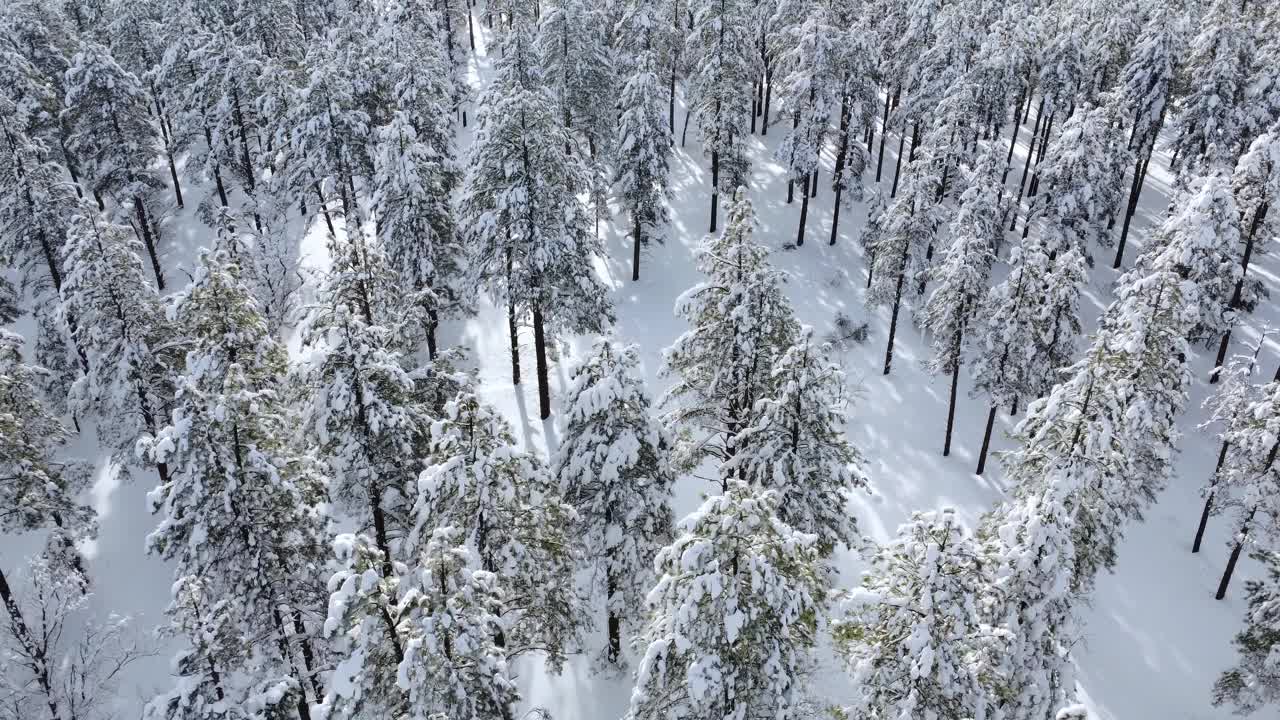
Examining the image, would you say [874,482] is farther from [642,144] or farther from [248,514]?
[248,514]

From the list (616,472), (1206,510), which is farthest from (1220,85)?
(616,472)

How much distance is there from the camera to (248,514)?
49.8ft

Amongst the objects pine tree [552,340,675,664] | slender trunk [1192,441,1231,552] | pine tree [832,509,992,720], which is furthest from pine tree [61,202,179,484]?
slender trunk [1192,441,1231,552]

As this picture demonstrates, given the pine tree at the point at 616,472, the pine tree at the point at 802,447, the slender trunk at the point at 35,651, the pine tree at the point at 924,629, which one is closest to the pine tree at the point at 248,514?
the pine tree at the point at 616,472

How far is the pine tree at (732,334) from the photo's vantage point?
1867 centimetres

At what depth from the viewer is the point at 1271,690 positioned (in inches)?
762

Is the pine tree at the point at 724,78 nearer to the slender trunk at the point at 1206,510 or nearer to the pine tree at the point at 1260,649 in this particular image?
the slender trunk at the point at 1206,510

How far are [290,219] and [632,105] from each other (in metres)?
19.7

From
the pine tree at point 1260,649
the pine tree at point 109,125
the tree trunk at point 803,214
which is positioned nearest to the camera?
the pine tree at point 1260,649

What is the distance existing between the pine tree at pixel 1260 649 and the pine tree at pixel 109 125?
1601 inches

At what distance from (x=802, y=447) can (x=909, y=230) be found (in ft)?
53.8

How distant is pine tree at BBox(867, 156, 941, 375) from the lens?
99.3ft

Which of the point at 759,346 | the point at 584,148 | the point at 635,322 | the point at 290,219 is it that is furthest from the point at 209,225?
the point at 759,346

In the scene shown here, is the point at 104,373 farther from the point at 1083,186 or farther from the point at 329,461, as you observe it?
the point at 1083,186
